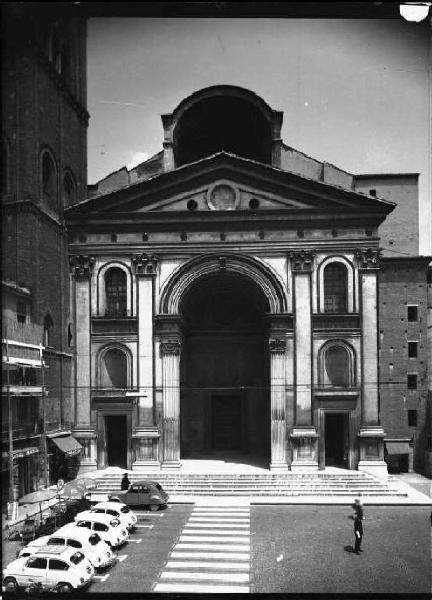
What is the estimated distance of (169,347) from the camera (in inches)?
1232

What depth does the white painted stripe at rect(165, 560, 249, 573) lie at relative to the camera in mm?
17625

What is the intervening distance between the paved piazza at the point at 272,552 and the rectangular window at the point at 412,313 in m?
12.6

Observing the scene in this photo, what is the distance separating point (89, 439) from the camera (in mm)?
31141

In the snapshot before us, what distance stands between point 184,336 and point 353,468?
1148cm

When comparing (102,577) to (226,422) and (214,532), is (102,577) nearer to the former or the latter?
(214,532)

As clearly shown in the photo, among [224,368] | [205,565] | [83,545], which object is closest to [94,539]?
[83,545]

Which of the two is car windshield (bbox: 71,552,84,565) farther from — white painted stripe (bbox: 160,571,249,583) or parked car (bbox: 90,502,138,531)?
parked car (bbox: 90,502,138,531)

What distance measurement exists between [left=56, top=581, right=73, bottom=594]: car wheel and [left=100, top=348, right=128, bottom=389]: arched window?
16.4 meters

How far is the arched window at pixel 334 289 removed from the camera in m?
31.5

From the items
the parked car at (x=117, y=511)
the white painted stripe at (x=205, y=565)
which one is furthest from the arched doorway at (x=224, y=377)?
the white painted stripe at (x=205, y=565)

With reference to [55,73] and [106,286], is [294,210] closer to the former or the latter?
[106,286]

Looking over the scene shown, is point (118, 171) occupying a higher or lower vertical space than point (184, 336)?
higher

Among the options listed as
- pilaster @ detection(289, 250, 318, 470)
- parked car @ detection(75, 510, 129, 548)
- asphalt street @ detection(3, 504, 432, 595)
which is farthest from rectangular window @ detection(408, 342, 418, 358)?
parked car @ detection(75, 510, 129, 548)

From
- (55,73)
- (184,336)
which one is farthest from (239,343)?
(55,73)
